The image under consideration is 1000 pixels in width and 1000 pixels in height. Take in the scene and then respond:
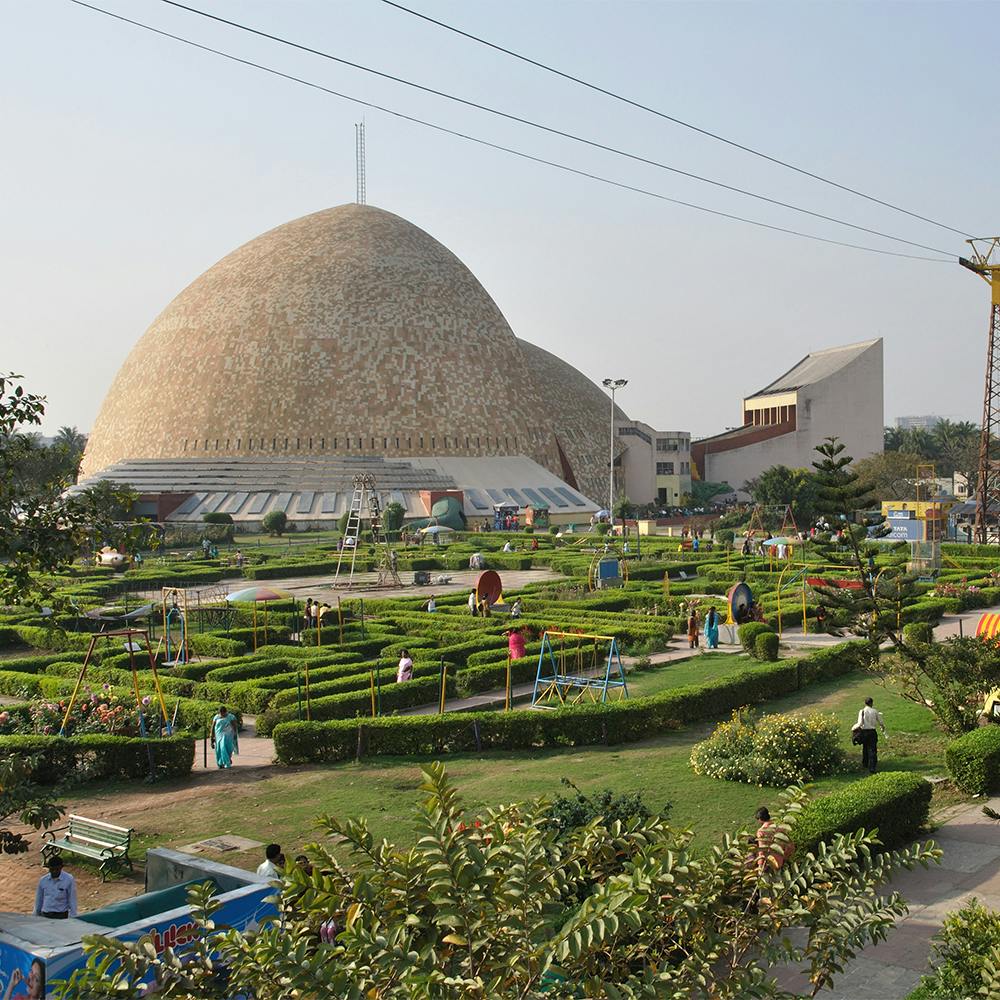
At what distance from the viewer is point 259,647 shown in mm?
24359

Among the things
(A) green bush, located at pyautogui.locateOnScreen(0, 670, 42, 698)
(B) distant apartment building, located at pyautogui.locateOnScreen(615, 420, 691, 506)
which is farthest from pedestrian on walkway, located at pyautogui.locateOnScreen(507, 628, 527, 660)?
(B) distant apartment building, located at pyautogui.locateOnScreen(615, 420, 691, 506)

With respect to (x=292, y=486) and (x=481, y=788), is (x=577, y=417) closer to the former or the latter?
(x=292, y=486)

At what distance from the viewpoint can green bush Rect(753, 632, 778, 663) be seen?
21.3 m

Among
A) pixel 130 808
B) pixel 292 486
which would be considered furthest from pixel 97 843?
pixel 292 486

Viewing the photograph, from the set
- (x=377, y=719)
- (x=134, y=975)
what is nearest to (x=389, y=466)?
(x=377, y=719)

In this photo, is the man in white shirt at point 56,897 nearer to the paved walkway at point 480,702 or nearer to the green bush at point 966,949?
the green bush at point 966,949

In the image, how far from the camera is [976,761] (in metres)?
12.6

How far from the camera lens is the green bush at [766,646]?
2128cm

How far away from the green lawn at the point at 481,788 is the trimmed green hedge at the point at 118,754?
0.46 metres

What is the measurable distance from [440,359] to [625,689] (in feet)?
189

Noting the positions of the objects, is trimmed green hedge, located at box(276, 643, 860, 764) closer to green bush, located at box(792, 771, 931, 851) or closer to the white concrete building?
green bush, located at box(792, 771, 931, 851)

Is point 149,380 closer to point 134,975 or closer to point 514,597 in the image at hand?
point 514,597

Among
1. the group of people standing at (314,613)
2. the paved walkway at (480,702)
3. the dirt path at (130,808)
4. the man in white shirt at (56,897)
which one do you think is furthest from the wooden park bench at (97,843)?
the group of people standing at (314,613)

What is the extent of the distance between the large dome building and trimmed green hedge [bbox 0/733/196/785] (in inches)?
1919
